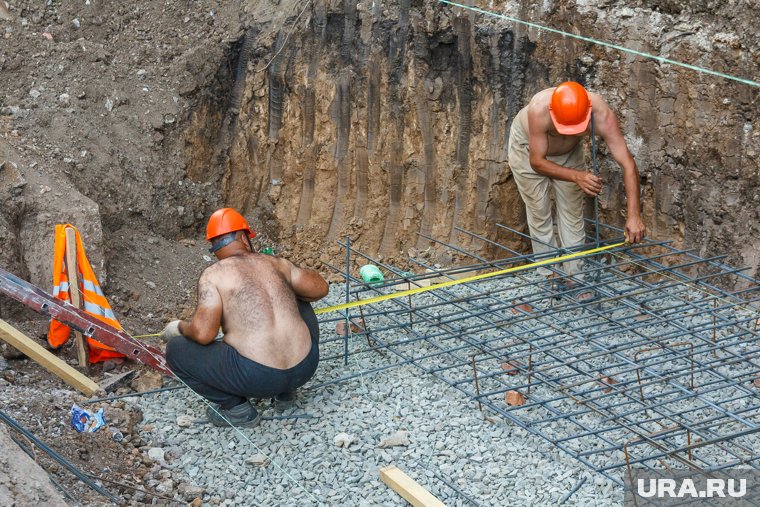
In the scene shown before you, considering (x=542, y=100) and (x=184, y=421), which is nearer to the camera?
(x=184, y=421)

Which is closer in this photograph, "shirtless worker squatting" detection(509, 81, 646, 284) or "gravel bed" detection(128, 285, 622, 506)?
"gravel bed" detection(128, 285, 622, 506)

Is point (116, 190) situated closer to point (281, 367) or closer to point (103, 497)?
point (281, 367)

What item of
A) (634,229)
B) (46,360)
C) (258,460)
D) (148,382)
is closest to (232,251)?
(148,382)

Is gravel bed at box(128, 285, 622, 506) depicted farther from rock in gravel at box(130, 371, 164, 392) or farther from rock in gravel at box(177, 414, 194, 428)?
rock in gravel at box(130, 371, 164, 392)

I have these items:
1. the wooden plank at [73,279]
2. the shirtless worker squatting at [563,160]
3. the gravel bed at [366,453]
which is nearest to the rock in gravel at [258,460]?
the gravel bed at [366,453]

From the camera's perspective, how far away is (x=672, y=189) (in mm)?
7703

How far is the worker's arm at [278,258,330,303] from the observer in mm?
5816

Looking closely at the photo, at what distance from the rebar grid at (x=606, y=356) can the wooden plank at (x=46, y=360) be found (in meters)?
1.57

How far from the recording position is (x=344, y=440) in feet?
18.3

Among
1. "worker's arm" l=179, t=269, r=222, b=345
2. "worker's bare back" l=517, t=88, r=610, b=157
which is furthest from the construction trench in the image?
"worker's bare back" l=517, t=88, r=610, b=157

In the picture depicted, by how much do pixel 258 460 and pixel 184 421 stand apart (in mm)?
670

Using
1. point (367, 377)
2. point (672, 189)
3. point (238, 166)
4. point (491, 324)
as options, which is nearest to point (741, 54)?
point (672, 189)

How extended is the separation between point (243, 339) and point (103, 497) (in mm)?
1192

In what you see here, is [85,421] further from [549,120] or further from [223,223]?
[549,120]
